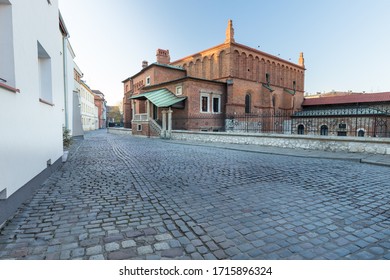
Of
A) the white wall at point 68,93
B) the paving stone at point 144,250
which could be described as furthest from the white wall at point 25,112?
the white wall at point 68,93

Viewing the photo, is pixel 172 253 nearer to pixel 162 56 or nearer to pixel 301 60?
pixel 162 56

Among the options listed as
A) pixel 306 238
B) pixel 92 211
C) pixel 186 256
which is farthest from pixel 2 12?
pixel 306 238

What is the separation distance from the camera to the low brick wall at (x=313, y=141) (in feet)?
32.3

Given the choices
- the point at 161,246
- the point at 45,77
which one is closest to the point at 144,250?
the point at 161,246

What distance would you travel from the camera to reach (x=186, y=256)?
97.5 inches

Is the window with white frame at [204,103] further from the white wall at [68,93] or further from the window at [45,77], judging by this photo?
the window at [45,77]

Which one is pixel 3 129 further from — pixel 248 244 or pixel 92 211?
pixel 248 244

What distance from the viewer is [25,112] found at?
427 cm

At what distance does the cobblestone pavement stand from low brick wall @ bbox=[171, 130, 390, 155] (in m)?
4.84

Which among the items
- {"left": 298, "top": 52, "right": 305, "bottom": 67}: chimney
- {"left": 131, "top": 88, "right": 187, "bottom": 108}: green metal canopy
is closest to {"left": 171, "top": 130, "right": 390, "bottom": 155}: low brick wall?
{"left": 131, "top": 88, "right": 187, "bottom": 108}: green metal canopy

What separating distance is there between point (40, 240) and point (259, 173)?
5461 mm

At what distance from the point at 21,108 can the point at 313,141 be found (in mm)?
12353

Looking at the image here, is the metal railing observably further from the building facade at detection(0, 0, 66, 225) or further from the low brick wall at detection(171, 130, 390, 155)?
the building facade at detection(0, 0, 66, 225)
